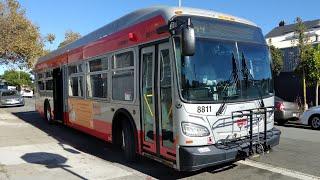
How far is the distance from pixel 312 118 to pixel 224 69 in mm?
10622

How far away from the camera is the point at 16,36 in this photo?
29953 millimetres

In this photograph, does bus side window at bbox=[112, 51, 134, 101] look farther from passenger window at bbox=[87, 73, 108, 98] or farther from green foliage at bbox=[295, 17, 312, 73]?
green foliage at bbox=[295, 17, 312, 73]

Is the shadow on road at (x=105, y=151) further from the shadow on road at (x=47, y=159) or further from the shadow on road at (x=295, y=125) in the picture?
the shadow on road at (x=295, y=125)

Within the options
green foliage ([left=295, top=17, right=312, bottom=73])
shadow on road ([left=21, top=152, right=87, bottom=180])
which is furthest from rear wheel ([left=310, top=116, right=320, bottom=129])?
shadow on road ([left=21, top=152, right=87, bottom=180])

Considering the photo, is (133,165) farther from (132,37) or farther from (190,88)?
(190,88)

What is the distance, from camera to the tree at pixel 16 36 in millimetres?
29219

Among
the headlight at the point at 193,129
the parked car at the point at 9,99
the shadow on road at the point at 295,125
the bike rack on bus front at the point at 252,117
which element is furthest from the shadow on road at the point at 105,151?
the parked car at the point at 9,99

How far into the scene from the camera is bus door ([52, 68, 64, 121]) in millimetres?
16392

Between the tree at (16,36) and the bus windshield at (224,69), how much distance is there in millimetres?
23552

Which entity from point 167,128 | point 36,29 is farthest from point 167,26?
point 36,29

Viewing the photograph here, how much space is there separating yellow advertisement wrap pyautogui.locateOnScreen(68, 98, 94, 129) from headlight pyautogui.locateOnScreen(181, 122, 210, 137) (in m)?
5.38

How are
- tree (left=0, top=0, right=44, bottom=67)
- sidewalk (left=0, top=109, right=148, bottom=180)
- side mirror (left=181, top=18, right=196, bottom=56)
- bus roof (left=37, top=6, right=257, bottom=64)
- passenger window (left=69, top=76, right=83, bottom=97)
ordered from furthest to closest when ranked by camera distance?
1. tree (left=0, top=0, right=44, bottom=67)
2. passenger window (left=69, top=76, right=83, bottom=97)
3. sidewalk (left=0, top=109, right=148, bottom=180)
4. bus roof (left=37, top=6, right=257, bottom=64)
5. side mirror (left=181, top=18, right=196, bottom=56)

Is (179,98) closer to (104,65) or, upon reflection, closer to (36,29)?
(104,65)

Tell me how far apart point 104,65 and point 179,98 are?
13.5 feet
